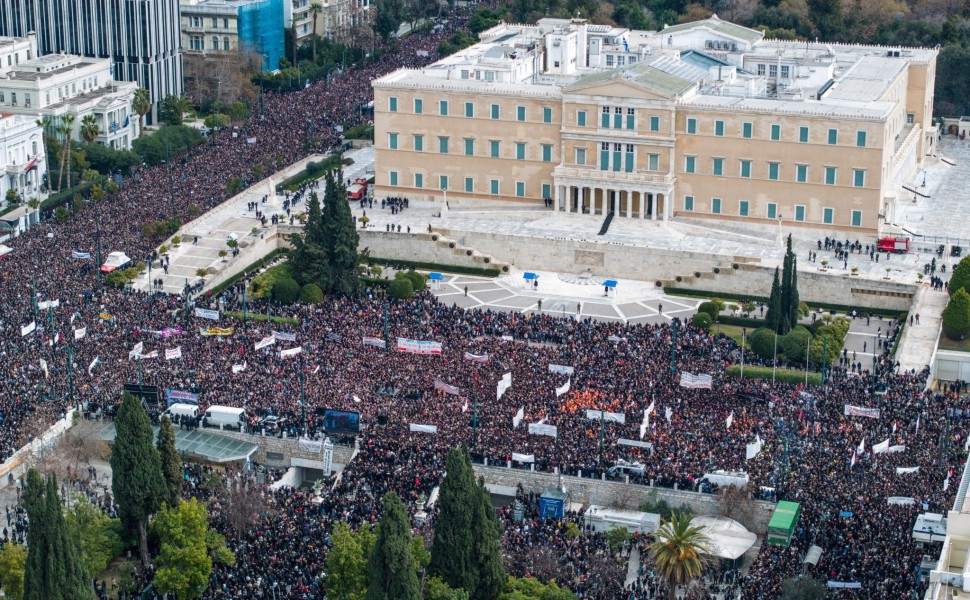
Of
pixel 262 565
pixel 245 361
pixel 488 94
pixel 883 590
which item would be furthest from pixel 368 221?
pixel 883 590

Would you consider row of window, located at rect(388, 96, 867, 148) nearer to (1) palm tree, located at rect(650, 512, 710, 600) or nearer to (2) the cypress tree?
(1) palm tree, located at rect(650, 512, 710, 600)

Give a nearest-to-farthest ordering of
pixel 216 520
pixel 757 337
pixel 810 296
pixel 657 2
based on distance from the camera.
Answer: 1. pixel 216 520
2. pixel 757 337
3. pixel 810 296
4. pixel 657 2

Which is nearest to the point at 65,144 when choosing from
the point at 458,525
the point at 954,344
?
the point at 954,344

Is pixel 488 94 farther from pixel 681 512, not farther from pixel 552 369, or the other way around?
pixel 681 512

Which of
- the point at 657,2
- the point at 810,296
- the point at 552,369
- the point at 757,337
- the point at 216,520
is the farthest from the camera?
the point at 657,2

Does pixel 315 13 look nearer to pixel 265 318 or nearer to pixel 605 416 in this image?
pixel 265 318

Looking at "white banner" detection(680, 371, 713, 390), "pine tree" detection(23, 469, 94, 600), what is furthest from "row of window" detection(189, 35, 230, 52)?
"pine tree" detection(23, 469, 94, 600)
